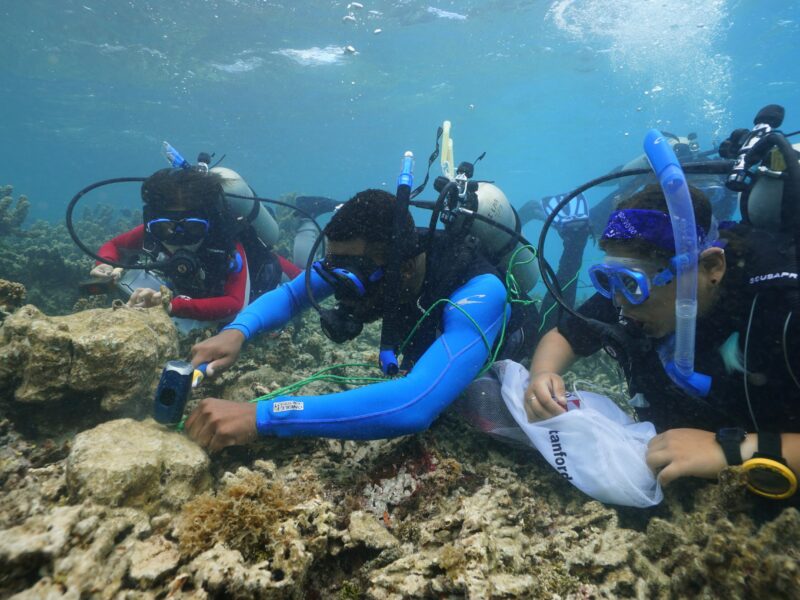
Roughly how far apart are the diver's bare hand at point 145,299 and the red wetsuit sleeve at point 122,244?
2.10 meters

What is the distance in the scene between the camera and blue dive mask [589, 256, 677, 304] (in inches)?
86.8

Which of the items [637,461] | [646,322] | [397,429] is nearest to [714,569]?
[637,461]

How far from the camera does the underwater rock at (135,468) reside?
1802 millimetres

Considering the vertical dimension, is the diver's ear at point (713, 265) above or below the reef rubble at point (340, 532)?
above

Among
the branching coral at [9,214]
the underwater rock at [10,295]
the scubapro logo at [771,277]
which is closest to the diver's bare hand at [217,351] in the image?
the underwater rock at [10,295]

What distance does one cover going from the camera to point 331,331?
303 centimetres

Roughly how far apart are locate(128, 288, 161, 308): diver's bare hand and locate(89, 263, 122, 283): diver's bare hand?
3.75ft

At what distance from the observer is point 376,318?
9.96 ft

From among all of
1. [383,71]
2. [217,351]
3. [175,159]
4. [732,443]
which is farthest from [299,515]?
[383,71]

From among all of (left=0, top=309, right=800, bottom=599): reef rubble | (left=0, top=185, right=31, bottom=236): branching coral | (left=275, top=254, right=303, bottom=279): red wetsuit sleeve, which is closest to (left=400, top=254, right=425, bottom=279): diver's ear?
(left=0, top=309, right=800, bottom=599): reef rubble

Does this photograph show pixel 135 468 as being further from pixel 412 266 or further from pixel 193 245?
pixel 193 245

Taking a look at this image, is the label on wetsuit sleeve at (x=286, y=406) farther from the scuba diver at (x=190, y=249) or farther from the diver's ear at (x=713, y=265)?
the scuba diver at (x=190, y=249)

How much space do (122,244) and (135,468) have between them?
508 centimetres

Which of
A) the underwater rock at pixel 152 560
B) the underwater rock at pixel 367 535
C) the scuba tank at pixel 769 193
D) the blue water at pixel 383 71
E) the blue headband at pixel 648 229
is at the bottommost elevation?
the underwater rock at pixel 367 535
